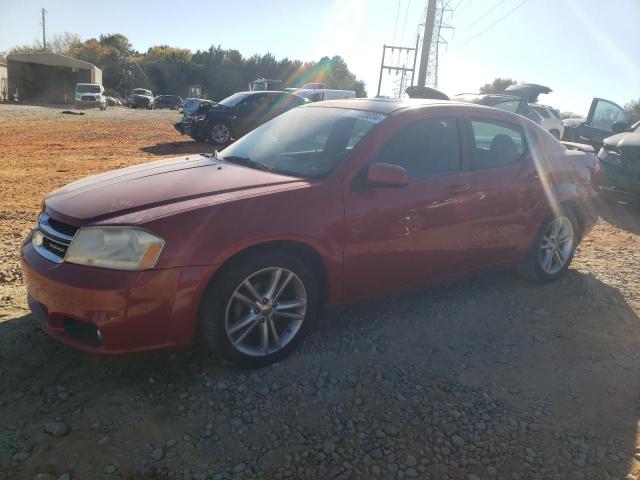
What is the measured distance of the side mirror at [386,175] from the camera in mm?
3170

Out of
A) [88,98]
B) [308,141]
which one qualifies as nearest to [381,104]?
[308,141]

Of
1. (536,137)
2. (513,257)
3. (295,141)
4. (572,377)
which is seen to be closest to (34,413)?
(295,141)

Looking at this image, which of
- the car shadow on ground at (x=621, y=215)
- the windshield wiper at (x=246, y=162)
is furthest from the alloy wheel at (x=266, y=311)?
the car shadow on ground at (x=621, y=215)

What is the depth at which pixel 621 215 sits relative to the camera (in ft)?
26.0

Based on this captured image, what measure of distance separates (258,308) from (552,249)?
307 centimetres

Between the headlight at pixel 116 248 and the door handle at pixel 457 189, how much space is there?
2114 millimetres

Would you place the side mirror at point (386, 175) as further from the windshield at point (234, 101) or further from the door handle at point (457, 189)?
the windshield at point (234, 101)

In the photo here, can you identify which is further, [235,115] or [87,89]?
[87,89]

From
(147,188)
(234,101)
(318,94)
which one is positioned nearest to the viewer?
(147,188)

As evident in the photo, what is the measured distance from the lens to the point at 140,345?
2.69 meters

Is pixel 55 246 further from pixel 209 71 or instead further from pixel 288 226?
pixel 209 71

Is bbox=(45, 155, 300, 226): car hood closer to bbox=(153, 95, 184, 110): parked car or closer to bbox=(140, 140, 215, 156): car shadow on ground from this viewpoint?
bbox=(140, 140, 215, 156): car shadow on ground

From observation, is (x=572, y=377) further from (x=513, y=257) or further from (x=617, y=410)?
(x=513, y=257)

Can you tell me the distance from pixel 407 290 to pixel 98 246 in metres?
2.14
